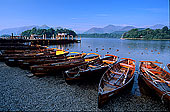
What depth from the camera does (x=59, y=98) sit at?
7.52 m

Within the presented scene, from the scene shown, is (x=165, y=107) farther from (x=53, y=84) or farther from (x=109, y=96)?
(x=53, y=84)

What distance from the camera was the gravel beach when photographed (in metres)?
6.60

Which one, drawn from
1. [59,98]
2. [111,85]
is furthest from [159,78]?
[59,98]

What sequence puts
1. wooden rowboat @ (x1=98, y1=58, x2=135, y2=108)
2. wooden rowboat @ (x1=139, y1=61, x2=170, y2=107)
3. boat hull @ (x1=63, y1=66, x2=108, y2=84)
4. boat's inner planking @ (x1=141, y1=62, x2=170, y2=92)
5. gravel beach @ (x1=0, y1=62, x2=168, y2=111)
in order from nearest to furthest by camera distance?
1. wooden rowboat @ (x1=98, y1=58, x2=135, y2=108)
2. gravel beach @ (x1=0, y1=62, x2=168, y2=111)
3. wooden rowboat @ (x1=139, y1=61, x2=170, y2=107)
4. boat's inner planking @ (x1=141, y1=62, x2=170, y2=92)
5. boat hull @ (x1=63, y1=66, x2=108, y2=84)

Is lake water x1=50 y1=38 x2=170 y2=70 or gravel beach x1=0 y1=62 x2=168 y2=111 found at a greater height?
lake water x1=50 y1=38 x2=170 y2=70

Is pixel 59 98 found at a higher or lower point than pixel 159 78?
lower

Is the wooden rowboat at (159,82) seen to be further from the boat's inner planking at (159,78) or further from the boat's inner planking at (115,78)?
the boat's inner planking at (115,78)

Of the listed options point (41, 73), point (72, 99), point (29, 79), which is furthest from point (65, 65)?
point (72, 99)

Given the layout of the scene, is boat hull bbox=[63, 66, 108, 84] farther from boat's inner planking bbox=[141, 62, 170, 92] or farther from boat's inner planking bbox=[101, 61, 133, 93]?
boat's inner planking bbox=[141, 62, 170, 92]

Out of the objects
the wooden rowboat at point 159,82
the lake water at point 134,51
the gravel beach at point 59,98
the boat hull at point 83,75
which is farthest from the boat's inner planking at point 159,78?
the lake water at point 134,51

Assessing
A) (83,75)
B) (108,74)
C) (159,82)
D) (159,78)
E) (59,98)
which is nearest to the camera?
(59,98)

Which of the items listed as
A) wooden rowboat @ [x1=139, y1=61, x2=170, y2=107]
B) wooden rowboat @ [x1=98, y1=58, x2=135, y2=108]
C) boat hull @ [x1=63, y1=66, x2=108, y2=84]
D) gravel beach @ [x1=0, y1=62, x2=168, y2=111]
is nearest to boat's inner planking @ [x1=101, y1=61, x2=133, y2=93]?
wooden rowboat @ [x1=98, y1=58, x2=135, y2=108]

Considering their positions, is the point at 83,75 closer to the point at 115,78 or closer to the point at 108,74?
the point at 108,74

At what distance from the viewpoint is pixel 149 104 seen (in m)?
7.49
